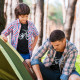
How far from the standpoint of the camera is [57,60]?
11.6ft

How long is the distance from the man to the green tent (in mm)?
198

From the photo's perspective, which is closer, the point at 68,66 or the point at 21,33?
the point at 68,66

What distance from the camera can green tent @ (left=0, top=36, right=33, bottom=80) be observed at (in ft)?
10.4

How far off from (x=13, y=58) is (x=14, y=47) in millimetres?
539

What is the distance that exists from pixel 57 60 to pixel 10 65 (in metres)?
0.73

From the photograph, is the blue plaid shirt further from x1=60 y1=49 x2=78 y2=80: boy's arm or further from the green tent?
the green tent

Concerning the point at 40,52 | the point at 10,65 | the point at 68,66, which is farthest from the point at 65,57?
the point at 10,65

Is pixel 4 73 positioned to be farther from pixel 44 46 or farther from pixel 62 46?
pixel 62 46

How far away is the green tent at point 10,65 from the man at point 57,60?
0.20 metres

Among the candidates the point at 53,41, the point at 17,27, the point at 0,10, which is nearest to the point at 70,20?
the point at 0,10

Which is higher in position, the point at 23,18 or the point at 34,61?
the point at 23,18

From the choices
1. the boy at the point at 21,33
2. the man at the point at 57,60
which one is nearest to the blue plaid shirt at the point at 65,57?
the man at the point at 57,60

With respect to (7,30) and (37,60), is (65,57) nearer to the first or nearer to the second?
(37,60)

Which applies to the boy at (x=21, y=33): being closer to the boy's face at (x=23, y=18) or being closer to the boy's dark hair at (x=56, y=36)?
the boy's face at (x=23, y=18)
